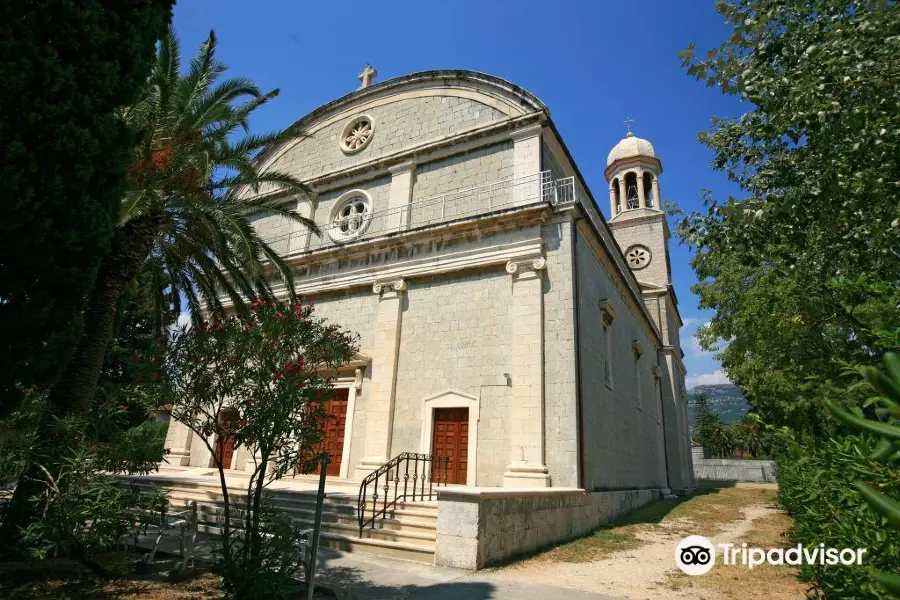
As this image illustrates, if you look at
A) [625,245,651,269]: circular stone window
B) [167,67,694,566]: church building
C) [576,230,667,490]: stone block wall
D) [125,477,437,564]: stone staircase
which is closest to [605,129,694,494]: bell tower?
[625,245,651,269]: circular stone window

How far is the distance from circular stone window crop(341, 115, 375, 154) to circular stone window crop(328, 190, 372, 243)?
194cm

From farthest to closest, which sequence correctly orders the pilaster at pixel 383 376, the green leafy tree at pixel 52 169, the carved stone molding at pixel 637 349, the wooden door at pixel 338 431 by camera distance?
the carved stone molding at pixel 637 349, the wooden door at pixel 338 431, the pilaster at pixel 383 376, the green leafy tree at pixel 52 169

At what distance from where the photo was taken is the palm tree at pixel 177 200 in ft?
26.0

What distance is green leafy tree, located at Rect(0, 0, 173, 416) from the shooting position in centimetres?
513

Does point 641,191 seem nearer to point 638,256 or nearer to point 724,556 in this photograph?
point 638,256

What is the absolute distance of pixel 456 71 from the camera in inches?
639

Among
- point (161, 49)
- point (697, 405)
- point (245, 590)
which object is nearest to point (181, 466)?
point (161, 49)

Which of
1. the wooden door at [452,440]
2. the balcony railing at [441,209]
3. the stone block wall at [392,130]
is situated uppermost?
the stone block wall at [392,130]

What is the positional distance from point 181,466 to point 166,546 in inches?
395

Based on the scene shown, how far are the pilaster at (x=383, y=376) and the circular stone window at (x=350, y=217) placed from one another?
109 inches

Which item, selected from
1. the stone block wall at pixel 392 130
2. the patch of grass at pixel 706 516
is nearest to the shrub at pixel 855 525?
the patch of grass at pixel 706 516

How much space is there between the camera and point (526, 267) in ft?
41.8

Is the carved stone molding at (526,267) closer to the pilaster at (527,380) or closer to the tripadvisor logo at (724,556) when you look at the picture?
the pilaster at (527,380)

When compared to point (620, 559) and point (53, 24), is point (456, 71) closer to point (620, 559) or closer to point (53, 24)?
point (53, 24)
